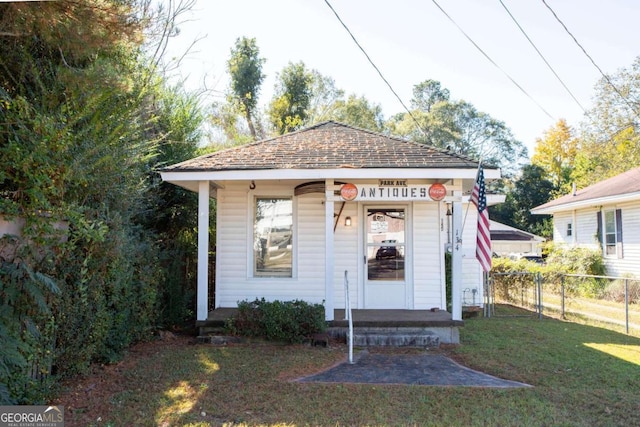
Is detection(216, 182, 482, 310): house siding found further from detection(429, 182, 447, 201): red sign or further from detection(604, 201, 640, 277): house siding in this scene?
detection(604, 201, 640, 277): house siding

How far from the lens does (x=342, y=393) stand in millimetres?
4855

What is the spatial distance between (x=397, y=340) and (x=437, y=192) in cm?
261

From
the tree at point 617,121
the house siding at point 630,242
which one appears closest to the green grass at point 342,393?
the house siding at point 630,242

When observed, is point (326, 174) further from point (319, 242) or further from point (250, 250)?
point (250, 250)

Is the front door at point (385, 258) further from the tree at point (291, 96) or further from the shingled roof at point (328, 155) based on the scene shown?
the tree at point (291, 96)

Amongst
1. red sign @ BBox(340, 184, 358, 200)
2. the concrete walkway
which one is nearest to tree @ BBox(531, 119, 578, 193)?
red sign @ BBox(340, 184, 358, 200)

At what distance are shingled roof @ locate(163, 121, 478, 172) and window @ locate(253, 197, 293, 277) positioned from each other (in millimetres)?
1083

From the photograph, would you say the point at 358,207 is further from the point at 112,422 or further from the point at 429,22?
the point at 112,422

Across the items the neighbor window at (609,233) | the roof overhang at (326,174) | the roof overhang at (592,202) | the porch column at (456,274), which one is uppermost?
the roof overhang at (592,202)

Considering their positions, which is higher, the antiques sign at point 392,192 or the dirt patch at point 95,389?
the antiques sign at point 392,192

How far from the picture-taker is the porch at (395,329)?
7191 millimetres

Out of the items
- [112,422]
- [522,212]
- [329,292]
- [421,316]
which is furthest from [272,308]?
[522,212]

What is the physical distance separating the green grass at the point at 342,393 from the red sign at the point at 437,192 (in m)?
2.55

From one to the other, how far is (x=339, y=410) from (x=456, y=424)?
1.14 metres
